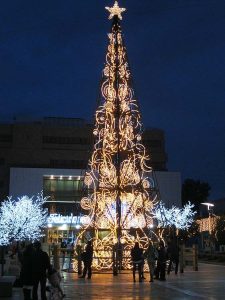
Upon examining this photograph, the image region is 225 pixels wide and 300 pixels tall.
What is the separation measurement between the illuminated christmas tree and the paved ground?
3813 mm

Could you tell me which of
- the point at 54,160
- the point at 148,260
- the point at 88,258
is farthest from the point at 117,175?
the point at 54,160

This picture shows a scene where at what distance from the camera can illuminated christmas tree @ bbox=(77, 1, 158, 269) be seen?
28484 mm

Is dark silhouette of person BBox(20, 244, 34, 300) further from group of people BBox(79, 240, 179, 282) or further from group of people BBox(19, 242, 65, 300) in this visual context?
group of people BBox(79, 240, 179, 282)

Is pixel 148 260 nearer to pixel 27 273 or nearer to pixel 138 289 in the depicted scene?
pixel 138 289

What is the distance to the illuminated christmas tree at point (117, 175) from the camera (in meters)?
28.5

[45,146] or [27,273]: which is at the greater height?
[45,146]

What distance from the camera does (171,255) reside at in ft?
95.0

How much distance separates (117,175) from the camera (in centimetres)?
2895

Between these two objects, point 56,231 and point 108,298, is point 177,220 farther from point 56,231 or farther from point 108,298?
point 108,298

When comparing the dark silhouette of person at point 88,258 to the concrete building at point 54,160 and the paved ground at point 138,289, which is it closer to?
the paved ground at point 138,289

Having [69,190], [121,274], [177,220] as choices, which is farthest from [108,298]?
[69,190]

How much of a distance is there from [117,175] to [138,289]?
9.88m

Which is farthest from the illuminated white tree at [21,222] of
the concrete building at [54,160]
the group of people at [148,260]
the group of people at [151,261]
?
the group of people at [151,261]

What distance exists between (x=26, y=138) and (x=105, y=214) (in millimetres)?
69853
